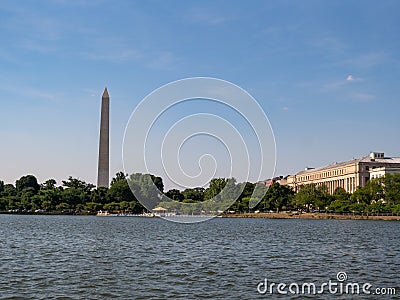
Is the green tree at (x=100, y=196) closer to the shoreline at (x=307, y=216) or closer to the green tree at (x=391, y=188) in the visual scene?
the shoreline at (x=307, y=216)

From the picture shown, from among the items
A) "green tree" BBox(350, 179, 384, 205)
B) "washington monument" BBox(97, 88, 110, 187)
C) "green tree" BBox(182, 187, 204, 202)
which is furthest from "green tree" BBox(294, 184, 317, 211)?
"washington monument" BBox(97, 88, 110, 187)

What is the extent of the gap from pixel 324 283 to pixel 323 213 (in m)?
94.5

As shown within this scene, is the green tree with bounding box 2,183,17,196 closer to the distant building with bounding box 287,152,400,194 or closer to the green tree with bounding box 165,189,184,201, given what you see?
the green tree with bounding box 165,189,184,201

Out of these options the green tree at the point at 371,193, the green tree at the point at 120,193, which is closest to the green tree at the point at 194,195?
the green tree at the point at 120,193

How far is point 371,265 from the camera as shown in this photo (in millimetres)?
27828

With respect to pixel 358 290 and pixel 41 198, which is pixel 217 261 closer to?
pixel 358 290

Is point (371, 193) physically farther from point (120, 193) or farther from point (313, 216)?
point (120, 193)

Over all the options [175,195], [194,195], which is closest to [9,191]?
[175,195]

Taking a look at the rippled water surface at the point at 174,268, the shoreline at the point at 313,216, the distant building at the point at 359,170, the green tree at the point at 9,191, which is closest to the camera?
the rippled water surface at the point at 174,268

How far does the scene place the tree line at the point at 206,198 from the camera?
107m

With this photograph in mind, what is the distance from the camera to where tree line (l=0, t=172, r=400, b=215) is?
107m

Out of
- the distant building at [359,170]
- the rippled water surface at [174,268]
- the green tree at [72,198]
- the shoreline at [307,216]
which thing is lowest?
the rippled water surface at [174,268]

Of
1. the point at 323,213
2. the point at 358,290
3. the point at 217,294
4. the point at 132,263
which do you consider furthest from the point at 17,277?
the point at 323,213

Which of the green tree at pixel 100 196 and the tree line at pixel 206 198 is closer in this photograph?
the tree line at pixel 206 198
